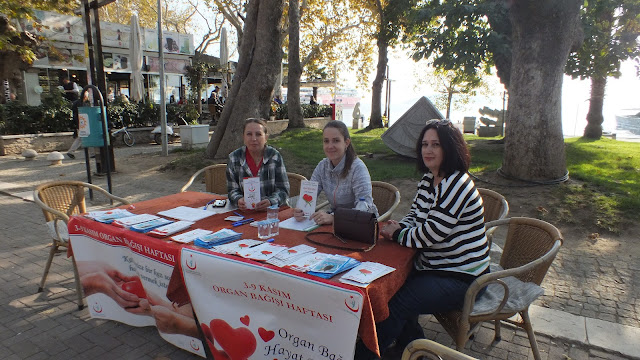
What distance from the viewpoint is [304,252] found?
7.72ft

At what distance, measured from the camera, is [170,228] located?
2762mm

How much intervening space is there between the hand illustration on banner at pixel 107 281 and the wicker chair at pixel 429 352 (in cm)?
210

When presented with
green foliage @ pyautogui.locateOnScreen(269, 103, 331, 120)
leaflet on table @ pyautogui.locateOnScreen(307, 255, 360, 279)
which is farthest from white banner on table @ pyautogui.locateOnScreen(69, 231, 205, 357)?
green foliage @ pyautogui.locateOnScreen(269, 103, 331, 120)

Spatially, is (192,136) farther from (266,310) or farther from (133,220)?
(266,310)

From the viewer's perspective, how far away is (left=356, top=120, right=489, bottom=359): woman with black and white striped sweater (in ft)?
7.91

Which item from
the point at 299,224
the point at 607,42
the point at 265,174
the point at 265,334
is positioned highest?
the point at 607,42

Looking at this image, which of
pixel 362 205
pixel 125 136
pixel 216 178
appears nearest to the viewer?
pixel 362 205

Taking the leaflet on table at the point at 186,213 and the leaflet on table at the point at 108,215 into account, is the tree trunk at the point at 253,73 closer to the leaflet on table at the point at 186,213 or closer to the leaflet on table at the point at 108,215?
the leaflet on table at the point at 186,213

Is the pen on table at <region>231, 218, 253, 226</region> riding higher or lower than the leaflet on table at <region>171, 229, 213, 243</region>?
lower

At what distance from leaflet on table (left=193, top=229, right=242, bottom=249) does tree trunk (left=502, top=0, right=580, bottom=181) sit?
19.5ft

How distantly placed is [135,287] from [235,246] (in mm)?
1040

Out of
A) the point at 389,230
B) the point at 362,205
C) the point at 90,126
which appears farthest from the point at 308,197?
the point at 90,126

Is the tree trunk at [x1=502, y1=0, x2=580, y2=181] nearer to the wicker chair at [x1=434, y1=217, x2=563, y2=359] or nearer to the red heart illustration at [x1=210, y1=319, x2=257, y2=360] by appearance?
the wicker chair at [x1=434, y1=217, x2=563, y2=359]

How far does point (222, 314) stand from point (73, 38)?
63.2ft
